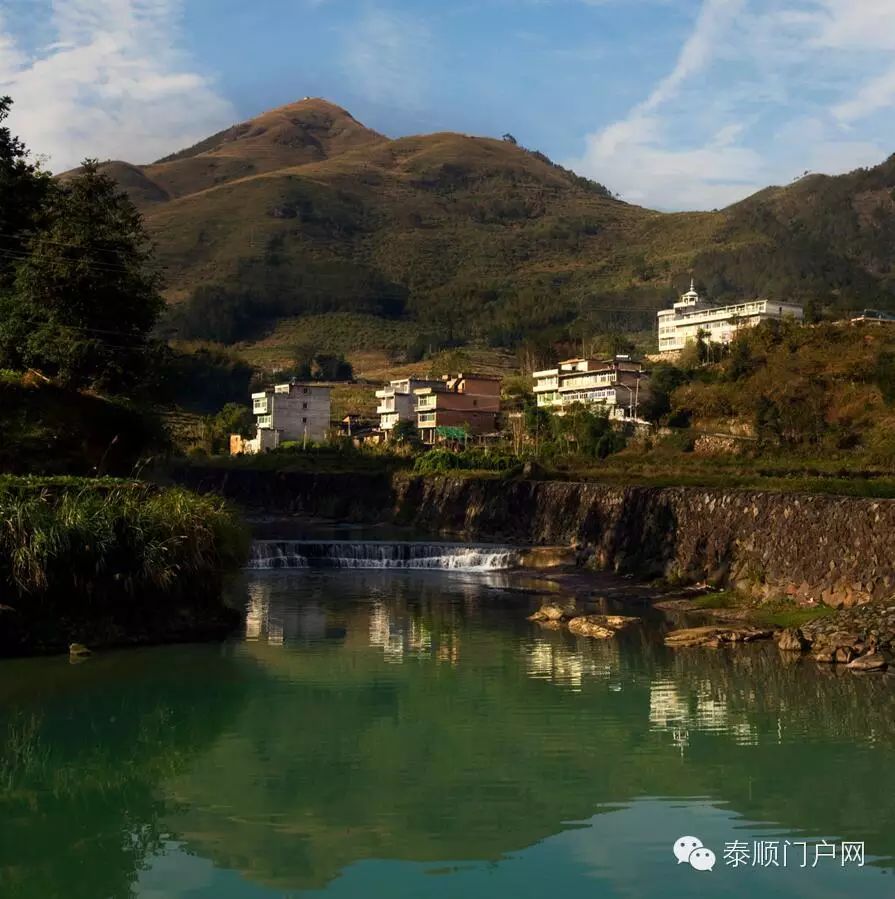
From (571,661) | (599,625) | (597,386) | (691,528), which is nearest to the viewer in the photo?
(571,661)

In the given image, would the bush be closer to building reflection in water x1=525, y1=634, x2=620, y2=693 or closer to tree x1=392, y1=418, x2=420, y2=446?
tree x1=392, y1=418, x2=420, y2=446

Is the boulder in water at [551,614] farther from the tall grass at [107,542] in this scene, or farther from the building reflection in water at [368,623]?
the tall grass at [107,542]

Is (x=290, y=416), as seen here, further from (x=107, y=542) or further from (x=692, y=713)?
(x=692, y=713)

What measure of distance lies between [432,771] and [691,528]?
64.3 ft

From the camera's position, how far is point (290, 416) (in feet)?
A: 295

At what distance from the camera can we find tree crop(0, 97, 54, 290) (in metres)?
34.8

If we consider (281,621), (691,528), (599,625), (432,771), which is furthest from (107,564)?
(691,528)

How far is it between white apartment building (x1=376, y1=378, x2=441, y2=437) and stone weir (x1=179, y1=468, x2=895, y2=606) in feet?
111

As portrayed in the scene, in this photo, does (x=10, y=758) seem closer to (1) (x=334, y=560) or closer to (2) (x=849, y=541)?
(2) (x=849, y=541)

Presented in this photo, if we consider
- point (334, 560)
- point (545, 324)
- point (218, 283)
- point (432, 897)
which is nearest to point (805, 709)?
Answer: point (432, 897)

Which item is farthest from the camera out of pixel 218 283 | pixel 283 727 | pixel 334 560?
pixel 218 283

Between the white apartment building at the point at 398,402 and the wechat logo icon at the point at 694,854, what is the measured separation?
77.4 meters

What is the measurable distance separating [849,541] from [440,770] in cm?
1512

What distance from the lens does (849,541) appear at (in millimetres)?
24203
